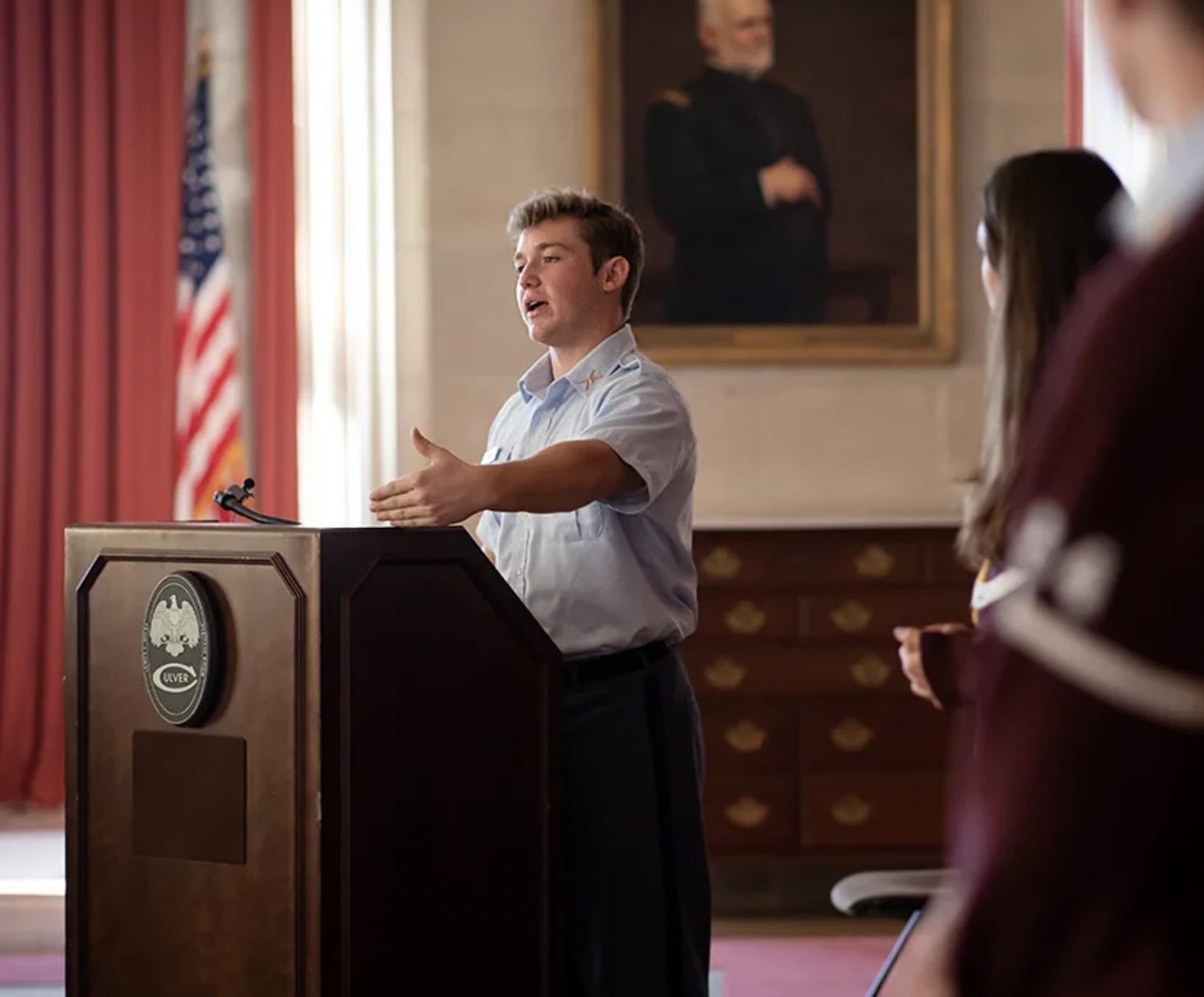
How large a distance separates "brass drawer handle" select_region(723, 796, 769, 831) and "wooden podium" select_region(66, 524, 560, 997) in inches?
102

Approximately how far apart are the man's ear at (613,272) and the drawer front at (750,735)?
241 centimetres

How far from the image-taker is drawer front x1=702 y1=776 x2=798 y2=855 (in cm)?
524

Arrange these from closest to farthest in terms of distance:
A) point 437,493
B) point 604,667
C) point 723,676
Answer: point 437,493, point 604,667, point 723,676

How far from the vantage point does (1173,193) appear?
835 mm

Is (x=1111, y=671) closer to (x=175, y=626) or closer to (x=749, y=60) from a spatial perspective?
(x=175, y=626)

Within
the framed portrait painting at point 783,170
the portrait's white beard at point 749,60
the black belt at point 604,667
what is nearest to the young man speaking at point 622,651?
the black belt at point 604,667

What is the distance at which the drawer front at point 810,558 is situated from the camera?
17.2 ft

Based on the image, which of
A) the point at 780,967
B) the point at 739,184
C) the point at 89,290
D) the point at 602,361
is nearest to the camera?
the point at 602,361

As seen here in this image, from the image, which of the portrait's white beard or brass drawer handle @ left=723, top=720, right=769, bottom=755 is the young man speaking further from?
the portrait's white beard

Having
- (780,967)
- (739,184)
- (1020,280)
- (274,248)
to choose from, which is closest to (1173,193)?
(1020,280)

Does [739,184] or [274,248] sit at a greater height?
[739,184]

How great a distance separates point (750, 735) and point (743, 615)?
367 mm

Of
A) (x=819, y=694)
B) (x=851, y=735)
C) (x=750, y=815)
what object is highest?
(x=819, y=694)

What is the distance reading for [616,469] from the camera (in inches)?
107
